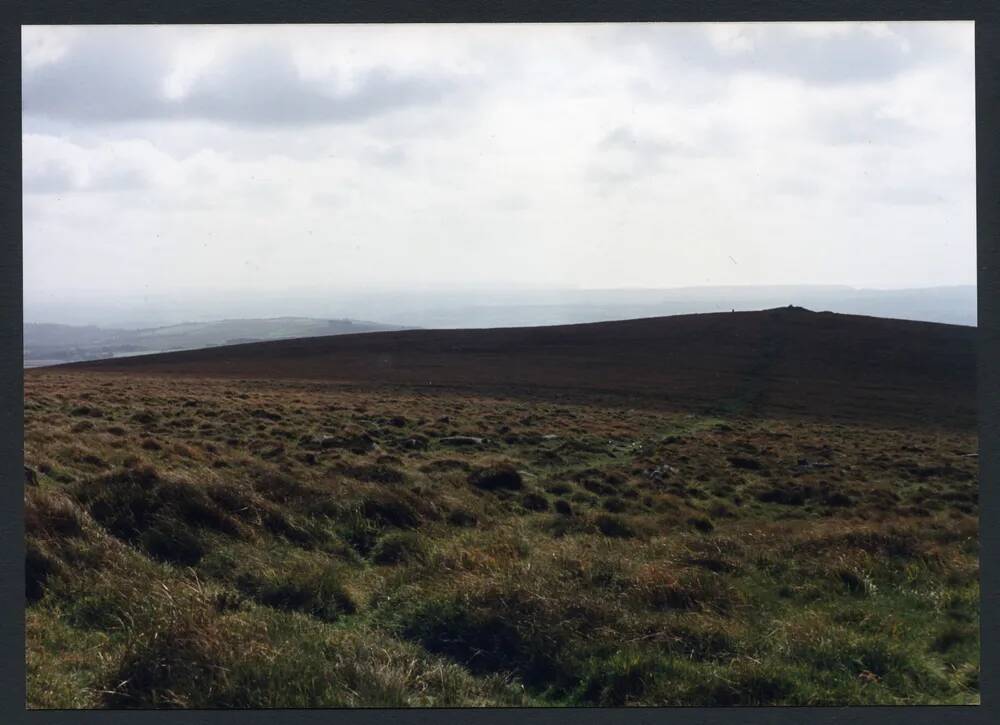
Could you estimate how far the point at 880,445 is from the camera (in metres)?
21.6

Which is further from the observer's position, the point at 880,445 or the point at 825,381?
the point at 825,381

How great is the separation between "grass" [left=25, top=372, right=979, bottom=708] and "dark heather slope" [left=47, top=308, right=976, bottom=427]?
666 inches

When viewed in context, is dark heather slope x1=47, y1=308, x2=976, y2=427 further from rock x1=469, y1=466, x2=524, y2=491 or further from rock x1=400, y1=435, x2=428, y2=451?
rock x1=469, y1=466, x2=524, y2=491

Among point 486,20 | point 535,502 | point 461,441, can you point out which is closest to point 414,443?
point 461,441

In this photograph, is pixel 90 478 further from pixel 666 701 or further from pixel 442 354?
pixel 442 354

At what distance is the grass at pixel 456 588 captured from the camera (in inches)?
228

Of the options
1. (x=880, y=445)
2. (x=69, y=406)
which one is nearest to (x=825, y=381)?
(x=880, y=445)

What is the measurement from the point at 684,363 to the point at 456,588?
31.0 m

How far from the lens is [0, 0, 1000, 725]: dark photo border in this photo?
5434 mm

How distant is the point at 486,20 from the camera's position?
570 centimetres

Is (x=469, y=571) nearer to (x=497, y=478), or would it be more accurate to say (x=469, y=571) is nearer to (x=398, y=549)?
(x=398, y=549)

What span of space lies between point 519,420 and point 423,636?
14242 mm

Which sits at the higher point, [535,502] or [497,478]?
[497,478]

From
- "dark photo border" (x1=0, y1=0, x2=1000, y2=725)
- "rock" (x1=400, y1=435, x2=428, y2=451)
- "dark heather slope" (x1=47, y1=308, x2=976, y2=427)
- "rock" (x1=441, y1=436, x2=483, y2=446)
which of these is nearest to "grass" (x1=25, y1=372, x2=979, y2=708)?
"dark photo border" (x1=0, y1=0, x2=1000, y2=725)
